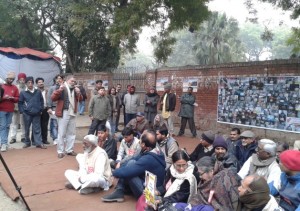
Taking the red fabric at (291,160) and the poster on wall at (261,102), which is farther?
the poster on wall at (261,102)

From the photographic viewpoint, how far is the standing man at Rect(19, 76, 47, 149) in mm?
8023

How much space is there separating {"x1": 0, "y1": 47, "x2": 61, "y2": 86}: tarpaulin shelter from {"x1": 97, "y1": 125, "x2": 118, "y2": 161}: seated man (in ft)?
40.4

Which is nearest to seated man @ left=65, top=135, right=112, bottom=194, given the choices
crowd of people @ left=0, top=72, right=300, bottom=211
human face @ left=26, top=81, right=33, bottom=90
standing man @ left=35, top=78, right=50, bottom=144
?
crowd of people @ left=0, top=72, right=300, bottom=211

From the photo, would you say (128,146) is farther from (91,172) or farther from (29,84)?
(29,84)

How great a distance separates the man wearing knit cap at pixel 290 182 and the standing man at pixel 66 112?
4.99 m

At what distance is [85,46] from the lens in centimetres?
1902

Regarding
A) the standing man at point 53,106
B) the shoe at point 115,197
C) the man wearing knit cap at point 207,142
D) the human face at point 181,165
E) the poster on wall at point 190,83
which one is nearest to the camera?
the human face at point 181,165

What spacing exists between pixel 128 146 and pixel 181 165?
7.12 ft

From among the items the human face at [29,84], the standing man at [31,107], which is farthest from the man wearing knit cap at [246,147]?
the human face at [29,84]

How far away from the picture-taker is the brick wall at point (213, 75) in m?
9.36

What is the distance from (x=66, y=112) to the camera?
7320 mm

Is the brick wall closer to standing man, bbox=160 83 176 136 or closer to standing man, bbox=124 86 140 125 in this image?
standing man, bbox=160 83 176 136

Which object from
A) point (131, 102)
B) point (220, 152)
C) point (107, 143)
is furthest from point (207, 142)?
point (131, 102)

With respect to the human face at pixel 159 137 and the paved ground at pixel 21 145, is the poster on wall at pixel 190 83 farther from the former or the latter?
the human face at pixel 159 137
